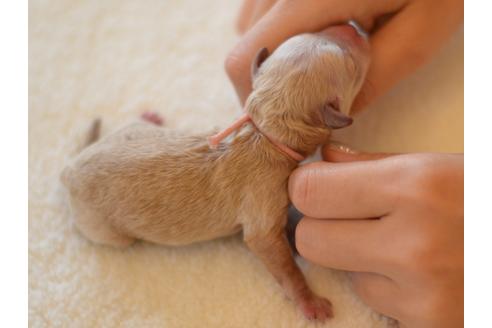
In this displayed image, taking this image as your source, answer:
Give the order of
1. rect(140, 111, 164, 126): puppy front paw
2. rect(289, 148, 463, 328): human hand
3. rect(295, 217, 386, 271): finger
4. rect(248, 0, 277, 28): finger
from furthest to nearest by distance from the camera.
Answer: rect(140, 111, 164, 126): puppy front paw
rect(248, 0, 277, 28): finger
rect(295, 217, 386, 271): finger
rect(289, 148, 463, 328): human hand

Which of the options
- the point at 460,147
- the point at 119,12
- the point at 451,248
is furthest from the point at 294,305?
the point at 119,12

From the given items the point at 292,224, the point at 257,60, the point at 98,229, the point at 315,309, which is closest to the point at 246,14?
the point at 257,60

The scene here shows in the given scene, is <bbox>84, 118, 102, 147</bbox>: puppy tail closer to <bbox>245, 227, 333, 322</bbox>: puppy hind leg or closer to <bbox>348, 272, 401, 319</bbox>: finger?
<bbox>245, 227, 333, 322</bbox>: puppy hind leg

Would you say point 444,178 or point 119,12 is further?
point 119,12

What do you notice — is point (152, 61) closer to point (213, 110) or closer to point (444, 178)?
point (213, 110)

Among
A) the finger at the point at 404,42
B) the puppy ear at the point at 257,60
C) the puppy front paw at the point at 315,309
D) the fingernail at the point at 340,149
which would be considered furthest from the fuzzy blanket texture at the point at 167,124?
the puppy ear at the point at 257,60

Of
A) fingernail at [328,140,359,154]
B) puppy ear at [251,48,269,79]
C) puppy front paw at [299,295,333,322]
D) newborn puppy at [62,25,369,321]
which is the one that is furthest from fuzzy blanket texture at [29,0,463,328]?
puppy ear at [251,48,269,79]
